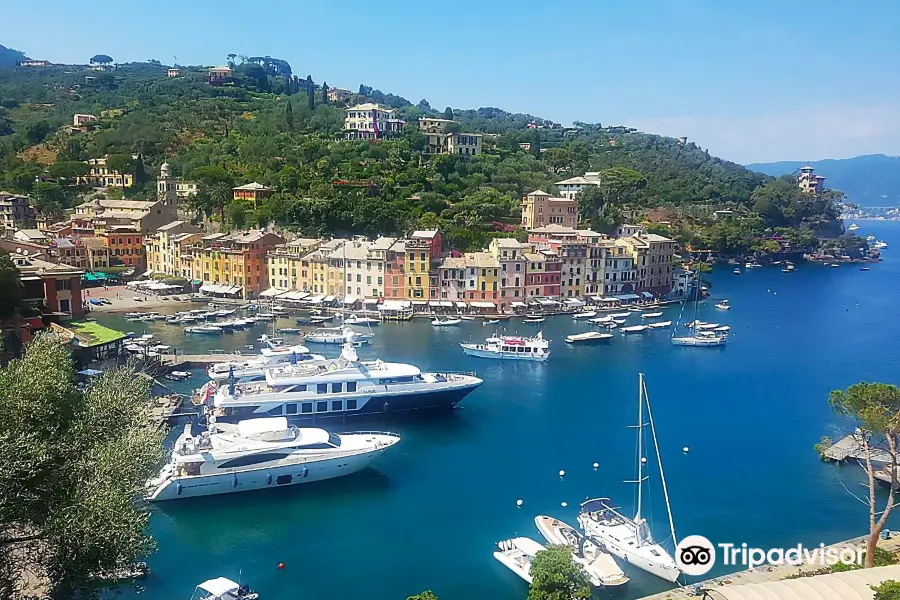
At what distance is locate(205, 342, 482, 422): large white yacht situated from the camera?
24.9 meters

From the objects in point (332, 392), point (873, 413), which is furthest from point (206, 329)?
point (873, 413)

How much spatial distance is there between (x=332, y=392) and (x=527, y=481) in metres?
7.83

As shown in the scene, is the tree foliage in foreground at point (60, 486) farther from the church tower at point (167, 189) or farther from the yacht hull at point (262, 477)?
the church tower at point (167, 189)

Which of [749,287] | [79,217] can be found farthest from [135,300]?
[749,287]

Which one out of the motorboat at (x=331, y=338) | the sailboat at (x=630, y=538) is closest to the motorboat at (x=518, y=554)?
the sailboat at (x=630, y=538)

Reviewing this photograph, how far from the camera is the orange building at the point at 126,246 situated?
59812 mm

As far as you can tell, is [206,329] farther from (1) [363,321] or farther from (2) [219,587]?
(2) [219,587]

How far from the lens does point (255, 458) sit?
69.1 feet

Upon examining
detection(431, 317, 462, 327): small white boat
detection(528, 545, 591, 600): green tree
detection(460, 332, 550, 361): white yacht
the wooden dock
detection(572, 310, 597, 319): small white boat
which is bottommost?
the wooden dock

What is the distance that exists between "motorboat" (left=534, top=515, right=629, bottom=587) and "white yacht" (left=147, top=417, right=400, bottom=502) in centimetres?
610

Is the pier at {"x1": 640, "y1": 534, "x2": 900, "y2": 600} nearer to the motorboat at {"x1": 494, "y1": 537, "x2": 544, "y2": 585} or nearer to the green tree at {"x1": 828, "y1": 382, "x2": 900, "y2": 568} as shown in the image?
the green tree at {"x1": 828, "y1": 382, "x2": 900, "y2": 568}

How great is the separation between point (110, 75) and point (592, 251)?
11506 centimetres

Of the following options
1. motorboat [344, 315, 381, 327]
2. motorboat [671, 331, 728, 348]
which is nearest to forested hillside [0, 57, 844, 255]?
motorboat [344, 315, 381, 327]

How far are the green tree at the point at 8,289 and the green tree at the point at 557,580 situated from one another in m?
24.6
